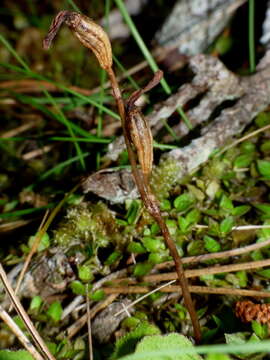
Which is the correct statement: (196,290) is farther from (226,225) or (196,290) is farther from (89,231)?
(89,231)

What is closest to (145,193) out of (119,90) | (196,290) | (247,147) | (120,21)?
(119,90)

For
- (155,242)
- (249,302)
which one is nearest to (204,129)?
(155,242)

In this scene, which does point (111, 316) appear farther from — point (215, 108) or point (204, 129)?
point (215, 108)

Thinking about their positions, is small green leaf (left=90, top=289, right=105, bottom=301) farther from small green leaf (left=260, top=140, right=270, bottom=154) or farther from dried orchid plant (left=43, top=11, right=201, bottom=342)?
small green leaf (left=260, top=140, right=270, bottom=154)

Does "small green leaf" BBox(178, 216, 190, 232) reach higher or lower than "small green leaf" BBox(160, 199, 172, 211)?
lower

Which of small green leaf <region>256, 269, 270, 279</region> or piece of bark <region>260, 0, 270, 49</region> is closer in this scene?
small green leaf <region>256, 269, 270, 279</region>

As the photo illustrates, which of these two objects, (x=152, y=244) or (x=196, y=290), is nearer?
(x=196, y=290)

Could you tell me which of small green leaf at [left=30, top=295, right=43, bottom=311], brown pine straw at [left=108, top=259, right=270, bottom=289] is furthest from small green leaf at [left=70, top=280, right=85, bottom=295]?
brown pine straw at [left=108, top=259, right=270, bottom=289]

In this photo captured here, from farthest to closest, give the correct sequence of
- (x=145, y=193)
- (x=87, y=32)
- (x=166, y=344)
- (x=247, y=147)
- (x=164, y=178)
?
(x=247, y=147), (x=164, y=178), (x=166, y=344), (x=145, y=193), (x=87, y=32)
